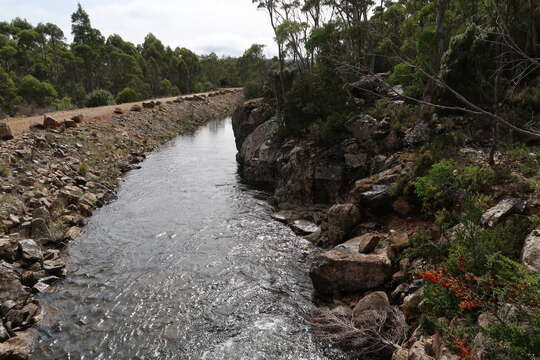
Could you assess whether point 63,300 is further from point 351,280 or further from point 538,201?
point 538,201

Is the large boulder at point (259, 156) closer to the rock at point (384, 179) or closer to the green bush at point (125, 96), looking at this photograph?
the rock at point (384, 179)

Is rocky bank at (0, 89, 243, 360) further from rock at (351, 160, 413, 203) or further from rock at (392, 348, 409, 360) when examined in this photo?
rock at (351, 160, 413, 203)

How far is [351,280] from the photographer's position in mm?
9812

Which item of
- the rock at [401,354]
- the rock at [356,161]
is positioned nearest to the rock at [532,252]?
the rock at [401,354]

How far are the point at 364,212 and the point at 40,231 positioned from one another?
41.5 ft

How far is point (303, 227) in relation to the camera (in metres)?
15.0

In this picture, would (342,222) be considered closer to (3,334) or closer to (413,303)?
(413,303)

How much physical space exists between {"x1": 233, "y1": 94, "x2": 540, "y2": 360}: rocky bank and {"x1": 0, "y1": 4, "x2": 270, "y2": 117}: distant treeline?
100 ft

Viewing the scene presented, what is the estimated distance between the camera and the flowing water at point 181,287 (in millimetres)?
8336

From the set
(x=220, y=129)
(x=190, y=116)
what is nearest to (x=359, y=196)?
(x=220, y=129)

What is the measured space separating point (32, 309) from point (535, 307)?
11.5 meters

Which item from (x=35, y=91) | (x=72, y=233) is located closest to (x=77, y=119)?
(x=72, y=233)

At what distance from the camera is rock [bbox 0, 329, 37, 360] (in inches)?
303

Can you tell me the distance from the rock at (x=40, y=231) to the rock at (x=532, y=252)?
48.9 ft
